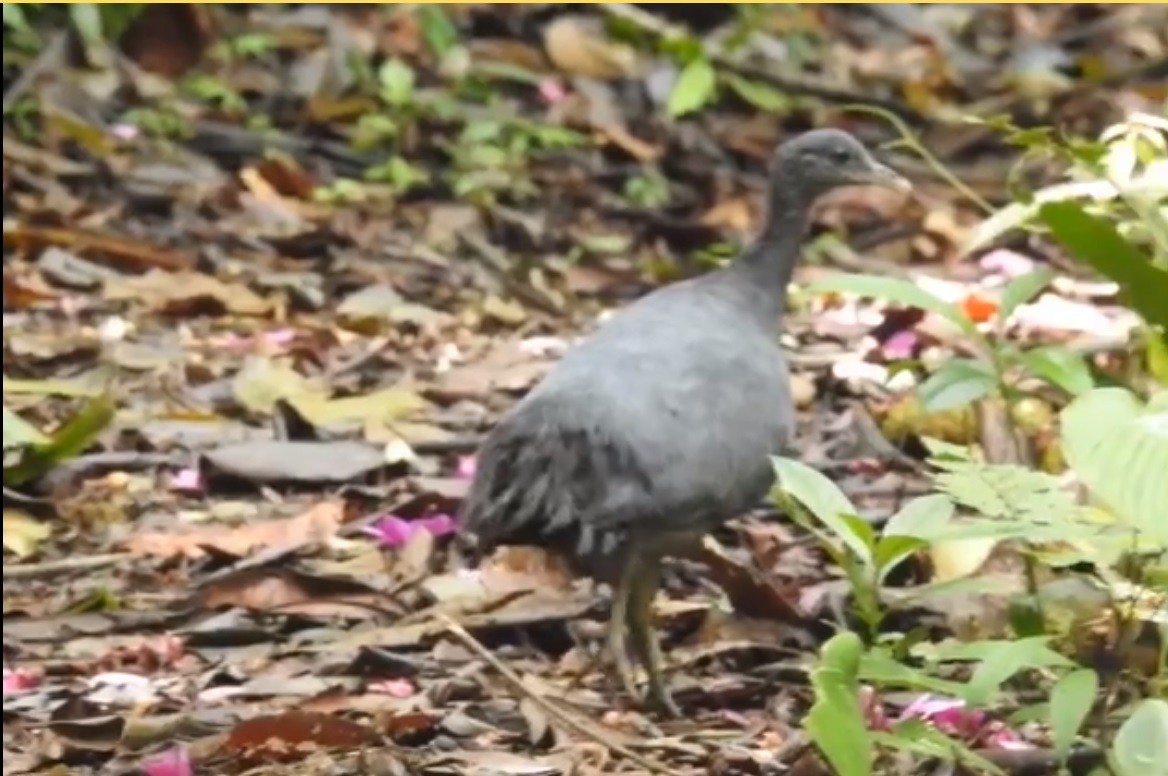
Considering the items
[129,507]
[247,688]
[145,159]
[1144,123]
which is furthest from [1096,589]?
[145,159]

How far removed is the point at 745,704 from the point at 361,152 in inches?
162

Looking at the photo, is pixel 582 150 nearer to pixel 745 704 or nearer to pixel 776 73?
pixel 776 73

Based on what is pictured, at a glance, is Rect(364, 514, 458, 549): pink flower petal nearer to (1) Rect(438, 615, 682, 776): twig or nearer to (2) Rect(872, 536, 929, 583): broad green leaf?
(1) Rect(438, 615, 682, 776): twig

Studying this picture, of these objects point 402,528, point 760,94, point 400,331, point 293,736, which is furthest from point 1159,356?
point 760,94

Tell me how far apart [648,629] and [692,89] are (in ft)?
14.0

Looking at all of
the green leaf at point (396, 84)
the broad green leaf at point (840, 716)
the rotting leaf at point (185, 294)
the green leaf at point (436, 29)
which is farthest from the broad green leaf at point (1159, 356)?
the green leaf at point (436, 29)

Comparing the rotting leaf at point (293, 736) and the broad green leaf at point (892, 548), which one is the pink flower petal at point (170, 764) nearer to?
the rotting leaf at point (293, 736)

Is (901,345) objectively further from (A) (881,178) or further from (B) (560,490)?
(B) (560,490)

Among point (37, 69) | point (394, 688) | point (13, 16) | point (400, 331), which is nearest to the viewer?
point (394, 688)

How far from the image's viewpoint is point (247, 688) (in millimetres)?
3266

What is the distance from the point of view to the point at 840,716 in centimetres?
218

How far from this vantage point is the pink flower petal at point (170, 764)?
9.02ft

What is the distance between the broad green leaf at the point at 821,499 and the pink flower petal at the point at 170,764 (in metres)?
0.78

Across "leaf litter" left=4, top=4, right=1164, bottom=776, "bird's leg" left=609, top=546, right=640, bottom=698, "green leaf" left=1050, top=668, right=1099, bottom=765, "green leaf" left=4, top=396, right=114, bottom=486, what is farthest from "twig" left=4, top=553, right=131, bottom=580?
"green leaf" left=1050, top=668, right=1099, bottom=765
